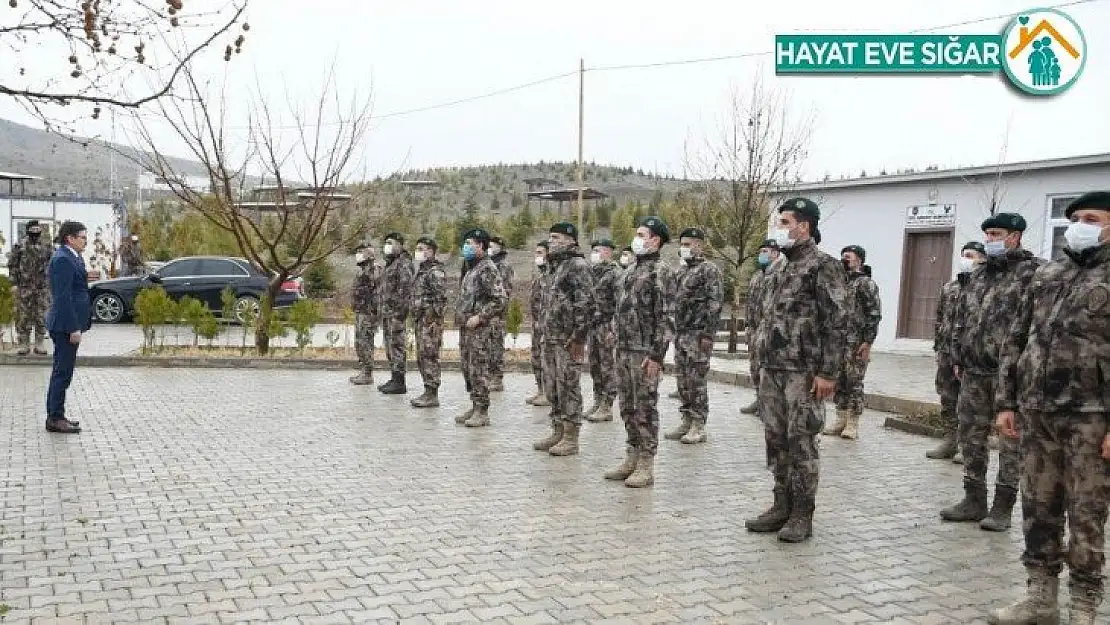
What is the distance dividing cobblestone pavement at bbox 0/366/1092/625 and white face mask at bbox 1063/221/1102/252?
1.94m

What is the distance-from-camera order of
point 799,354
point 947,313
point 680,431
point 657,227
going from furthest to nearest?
point 680,431 → point 947,313 → point 657,227 → point 799,354

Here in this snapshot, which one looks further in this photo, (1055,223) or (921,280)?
(921,280)

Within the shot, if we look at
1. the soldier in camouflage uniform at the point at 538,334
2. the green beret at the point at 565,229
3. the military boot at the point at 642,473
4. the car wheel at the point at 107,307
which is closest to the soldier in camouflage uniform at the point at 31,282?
the car wheel at the point at 107,307

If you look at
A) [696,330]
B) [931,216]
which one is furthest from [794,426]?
[931,216]

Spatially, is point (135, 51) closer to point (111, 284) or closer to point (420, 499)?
point (420, 499)

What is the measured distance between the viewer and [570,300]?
8.56m

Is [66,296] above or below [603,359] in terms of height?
above

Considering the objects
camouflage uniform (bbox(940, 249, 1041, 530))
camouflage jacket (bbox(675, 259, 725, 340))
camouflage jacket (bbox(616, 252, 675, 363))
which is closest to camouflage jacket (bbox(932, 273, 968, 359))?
camouflage uniform (bbox(940, 249, 1041, 530))

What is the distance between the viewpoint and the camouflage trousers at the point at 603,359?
921 cm

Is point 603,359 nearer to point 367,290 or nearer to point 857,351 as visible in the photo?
point 857,351

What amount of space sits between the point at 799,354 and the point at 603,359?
4.05m

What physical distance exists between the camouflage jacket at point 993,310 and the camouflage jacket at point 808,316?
4.78 ft

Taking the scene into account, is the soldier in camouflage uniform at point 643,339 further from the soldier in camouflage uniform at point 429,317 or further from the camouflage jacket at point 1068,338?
the soldier in camouflage uniform at point 429,317

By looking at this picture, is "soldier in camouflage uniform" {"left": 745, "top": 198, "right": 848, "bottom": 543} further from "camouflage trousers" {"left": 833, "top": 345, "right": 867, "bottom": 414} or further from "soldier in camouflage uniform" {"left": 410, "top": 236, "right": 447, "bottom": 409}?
"soldier in camouflage uniform" {"left": 410, "top": 236, "right": 447, "bottom": 409}
